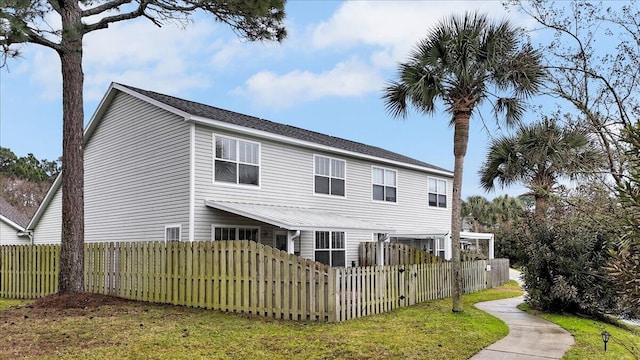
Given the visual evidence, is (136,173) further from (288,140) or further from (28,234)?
(28,234)

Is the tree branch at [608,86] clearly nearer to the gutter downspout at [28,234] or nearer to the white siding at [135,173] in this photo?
the white siding at [135,173]

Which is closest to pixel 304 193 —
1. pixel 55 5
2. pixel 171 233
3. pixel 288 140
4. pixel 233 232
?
pixel 288 140

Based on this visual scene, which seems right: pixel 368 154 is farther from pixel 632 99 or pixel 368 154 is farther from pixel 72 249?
pixel 632 99

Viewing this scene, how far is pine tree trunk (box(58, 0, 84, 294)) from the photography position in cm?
1377

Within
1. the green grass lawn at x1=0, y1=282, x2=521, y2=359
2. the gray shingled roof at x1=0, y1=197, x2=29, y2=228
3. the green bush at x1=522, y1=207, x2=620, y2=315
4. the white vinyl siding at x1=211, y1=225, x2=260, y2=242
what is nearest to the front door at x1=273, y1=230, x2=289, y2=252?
the white vinyl siding at x1=211, y1=225, x2=260, y2=242

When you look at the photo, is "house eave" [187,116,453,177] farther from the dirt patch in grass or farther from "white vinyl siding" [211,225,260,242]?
the dirt patch in grass

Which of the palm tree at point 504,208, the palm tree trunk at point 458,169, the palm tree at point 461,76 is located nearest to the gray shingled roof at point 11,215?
the palm tree at point 461,76

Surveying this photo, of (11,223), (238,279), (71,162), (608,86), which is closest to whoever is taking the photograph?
(608,86)

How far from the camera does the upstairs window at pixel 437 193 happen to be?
87.7ft

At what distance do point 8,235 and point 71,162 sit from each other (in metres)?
18.3

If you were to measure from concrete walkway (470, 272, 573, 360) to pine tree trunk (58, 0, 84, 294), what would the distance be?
10.7 metres

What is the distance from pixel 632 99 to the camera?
8727mm

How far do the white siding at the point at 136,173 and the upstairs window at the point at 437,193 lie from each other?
14833 mm

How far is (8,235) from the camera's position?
28.4 meters
